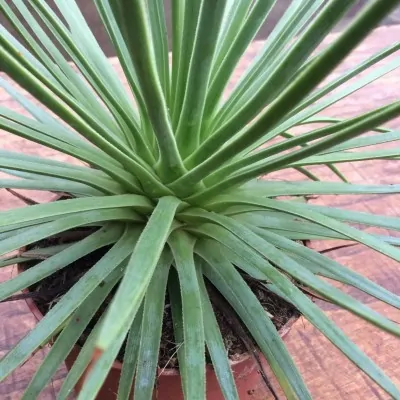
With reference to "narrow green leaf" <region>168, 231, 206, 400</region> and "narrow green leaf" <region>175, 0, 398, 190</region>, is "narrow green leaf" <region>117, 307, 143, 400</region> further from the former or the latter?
"narrow green leaf" <region>175, 0, 398, 190</region>

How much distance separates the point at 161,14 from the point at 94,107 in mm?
98

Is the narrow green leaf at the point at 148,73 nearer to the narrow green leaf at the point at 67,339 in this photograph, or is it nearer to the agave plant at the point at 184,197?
the agave plant at the point at 184,197

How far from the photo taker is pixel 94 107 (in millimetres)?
460

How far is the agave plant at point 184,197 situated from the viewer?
12.2 inches

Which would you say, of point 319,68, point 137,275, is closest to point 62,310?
point 137,275

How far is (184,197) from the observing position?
39 centimetres

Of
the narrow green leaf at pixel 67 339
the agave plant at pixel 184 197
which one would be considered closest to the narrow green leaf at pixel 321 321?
the agave plant at pixel 184 197

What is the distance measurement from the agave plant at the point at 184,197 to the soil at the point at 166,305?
0.02 m

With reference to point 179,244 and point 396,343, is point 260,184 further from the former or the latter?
point 396,343

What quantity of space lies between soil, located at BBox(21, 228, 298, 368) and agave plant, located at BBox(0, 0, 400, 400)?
19 millimetres

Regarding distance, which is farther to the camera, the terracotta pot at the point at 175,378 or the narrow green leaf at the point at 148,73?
the terracotta pot at the point at 175,378

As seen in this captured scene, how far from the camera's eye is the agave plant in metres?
0.31

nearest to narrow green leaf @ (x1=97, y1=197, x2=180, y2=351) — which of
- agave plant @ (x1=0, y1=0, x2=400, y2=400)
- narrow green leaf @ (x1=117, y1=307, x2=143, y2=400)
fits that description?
agave plant @ (x1=0, y1=0, x2=400, y2=400)

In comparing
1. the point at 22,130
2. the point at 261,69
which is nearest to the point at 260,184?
the point at 261,69
